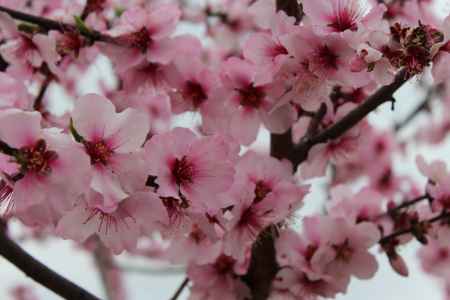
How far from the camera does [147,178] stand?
1.30m

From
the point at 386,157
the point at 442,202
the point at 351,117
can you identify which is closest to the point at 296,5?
the point at 351,117

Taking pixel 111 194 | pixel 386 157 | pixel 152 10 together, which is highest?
pixel 152 10

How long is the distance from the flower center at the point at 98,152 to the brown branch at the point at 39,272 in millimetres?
312

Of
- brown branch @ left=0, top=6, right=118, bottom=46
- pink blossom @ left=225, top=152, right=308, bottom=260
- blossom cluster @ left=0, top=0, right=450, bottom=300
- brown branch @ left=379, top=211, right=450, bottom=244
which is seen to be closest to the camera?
blossom cluster @ left=0, top=0, right=450, bottom=300

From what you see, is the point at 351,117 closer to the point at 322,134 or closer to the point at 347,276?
the point at 322,134

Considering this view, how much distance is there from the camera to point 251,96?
72.7 inches

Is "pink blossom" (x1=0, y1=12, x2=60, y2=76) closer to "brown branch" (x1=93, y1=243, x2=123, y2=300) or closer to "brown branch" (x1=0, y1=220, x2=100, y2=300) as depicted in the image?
"brown branch" (x1=0, y1=220, x2=100, y2=300)

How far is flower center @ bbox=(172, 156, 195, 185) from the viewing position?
137 centimetres

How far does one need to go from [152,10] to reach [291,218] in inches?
26.6

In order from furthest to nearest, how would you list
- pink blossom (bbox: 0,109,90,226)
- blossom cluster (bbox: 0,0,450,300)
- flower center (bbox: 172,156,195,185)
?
1. flower center (bbox: 172,156,195,185)
2. blossom cluster (bbox: 0,0,450,300)
3. pink blossom (bbox: 0,109,90,226)

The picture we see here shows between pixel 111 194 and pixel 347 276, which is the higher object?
pixel 111 194

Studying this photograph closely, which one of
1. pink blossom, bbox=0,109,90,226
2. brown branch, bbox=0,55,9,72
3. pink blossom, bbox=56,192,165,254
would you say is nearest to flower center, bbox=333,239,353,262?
pink blossom, bbox=56,192,165,254

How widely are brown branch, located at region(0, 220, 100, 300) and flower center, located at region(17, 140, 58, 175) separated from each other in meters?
0.32

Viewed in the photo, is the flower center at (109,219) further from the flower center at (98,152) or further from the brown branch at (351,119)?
the brown branch at (351,119)
